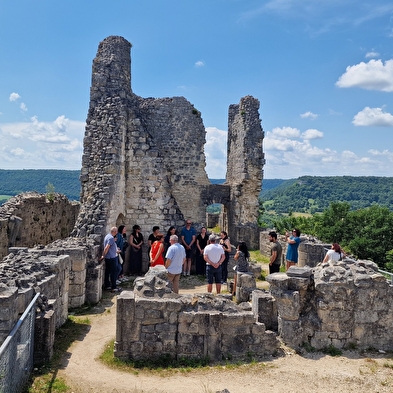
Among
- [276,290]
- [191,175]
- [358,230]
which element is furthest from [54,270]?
[358,230]

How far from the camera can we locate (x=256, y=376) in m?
6.81

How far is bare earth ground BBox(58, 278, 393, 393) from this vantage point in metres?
6.40

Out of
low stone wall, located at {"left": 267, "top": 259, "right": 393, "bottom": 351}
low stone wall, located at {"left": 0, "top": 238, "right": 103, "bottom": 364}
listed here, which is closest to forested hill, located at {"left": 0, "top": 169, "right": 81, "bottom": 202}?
low stone wall, located at {"left": 0, "top": 238, "right": 103, "bottom": 364}

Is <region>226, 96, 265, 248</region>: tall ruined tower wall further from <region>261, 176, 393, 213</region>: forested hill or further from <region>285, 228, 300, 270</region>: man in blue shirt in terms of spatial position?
<region>261, 176, 393, 213</region>: forested hill

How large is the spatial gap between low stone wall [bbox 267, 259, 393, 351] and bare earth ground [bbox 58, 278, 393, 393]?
0.96ft

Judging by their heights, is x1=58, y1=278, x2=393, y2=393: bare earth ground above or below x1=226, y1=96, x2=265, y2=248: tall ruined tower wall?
below

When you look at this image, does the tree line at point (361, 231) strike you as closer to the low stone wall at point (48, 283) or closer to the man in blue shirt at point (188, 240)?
the man in blue shirt at point (188, 240)

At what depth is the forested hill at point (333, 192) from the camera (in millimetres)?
127938

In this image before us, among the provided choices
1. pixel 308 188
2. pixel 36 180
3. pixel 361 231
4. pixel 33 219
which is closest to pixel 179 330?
pixel 33 219

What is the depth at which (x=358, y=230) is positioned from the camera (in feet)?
99.9

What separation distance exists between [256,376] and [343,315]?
2360mm

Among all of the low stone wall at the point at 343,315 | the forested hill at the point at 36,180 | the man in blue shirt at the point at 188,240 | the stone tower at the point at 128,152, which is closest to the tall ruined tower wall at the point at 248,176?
the stone tower at the point at 128,152

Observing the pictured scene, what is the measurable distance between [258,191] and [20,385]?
17334 millimetres

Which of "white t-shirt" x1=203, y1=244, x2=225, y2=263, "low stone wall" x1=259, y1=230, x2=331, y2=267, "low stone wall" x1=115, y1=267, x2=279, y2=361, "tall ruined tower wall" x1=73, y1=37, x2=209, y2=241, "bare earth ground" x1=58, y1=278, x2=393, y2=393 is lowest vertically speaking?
"bare earth ground" x1=58, y1=278, x2=393, y2=393
